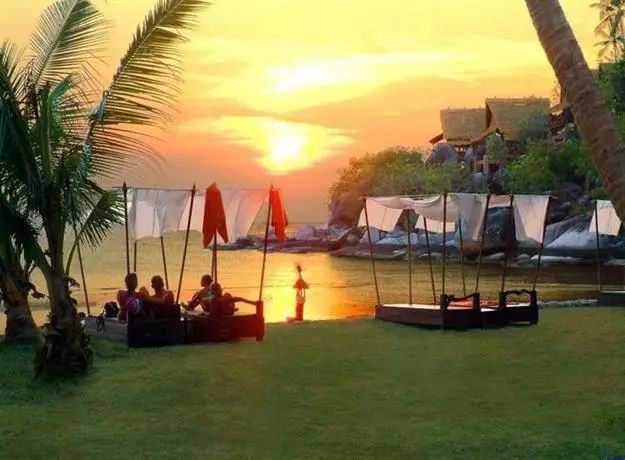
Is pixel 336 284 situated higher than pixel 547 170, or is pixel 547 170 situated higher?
pixel 547 170

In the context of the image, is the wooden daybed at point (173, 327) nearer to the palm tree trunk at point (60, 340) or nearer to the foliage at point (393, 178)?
the palm tree trunk at point (60, 340)

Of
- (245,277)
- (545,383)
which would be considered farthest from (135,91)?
(245,277)

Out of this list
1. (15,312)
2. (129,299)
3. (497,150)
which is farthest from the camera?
(497,150)

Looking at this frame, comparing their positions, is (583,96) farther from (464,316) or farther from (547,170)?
(547,170)

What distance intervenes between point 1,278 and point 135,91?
3.74 meters

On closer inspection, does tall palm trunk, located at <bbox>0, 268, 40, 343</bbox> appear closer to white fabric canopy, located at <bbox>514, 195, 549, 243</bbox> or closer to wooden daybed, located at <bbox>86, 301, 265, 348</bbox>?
wooden daybed, located at <bbox>86, 301, 265, 348</bbox>

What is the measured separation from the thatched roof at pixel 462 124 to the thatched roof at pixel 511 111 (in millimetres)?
5342

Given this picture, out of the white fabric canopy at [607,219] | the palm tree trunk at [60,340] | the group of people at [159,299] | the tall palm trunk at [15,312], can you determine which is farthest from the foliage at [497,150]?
the palm tree trunk at [60,340]

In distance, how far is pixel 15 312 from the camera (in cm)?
1242

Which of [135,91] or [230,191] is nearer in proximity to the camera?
[135,91]

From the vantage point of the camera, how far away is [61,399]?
9.13 m

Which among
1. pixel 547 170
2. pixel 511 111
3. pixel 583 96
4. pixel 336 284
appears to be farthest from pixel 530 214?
pixel 511 111

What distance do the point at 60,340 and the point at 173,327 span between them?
2893 millimetres

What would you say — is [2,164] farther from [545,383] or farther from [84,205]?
[545,383]
